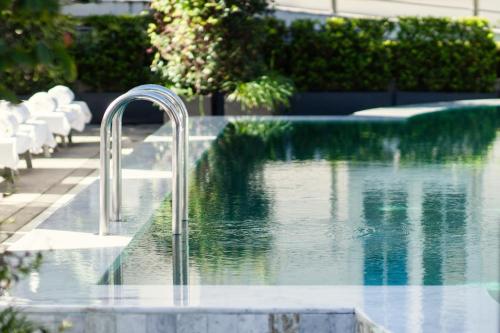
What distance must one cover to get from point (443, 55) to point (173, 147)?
14.0 metres

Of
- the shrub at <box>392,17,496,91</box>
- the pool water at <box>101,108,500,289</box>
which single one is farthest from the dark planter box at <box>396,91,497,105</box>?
the pool water at <box>101,108,500,289</box>

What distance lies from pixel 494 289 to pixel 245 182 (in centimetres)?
445

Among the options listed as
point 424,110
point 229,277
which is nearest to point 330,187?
point 229,277

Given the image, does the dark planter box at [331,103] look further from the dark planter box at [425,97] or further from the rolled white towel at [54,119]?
the rolled white towel at [54,119]

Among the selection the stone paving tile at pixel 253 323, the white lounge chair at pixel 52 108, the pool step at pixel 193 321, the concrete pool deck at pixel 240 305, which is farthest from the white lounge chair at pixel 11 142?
the stone paving tile at pixel 253 323

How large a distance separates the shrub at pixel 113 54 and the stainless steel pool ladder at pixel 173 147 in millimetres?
12072

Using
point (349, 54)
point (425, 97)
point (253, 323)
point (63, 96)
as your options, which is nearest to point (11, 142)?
point (63, 96)

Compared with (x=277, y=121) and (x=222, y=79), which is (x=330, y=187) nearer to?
(x=277, y=121)

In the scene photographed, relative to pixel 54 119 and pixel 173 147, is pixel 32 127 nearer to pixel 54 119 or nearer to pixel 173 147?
pixel 54 119

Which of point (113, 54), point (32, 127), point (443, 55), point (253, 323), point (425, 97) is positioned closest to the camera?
point (253, 323)

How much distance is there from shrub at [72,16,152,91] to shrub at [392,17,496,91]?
462 centimetres

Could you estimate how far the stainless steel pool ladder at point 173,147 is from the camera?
6988 millimetres

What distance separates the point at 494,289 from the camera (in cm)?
599

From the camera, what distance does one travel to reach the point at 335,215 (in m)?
8.48
